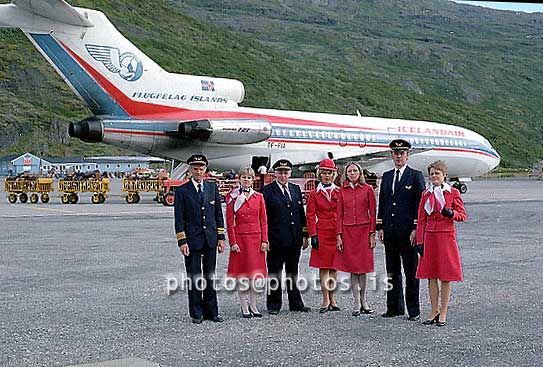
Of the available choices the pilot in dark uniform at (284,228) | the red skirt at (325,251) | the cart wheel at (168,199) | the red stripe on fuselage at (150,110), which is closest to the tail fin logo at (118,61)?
the red stripe on fuselage at (150,110)

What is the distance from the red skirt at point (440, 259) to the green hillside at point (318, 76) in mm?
87321

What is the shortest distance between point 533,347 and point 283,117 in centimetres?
2184

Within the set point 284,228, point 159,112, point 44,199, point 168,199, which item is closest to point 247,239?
point 284,228

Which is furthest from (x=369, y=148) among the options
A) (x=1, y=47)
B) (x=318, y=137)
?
(x=1, y=47)

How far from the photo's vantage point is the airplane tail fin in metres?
23.1

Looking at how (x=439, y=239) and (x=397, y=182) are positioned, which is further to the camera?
(x=397, y=182)

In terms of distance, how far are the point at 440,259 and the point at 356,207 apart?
3.65ft

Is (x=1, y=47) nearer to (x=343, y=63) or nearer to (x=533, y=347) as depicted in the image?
(x=343, y=63)

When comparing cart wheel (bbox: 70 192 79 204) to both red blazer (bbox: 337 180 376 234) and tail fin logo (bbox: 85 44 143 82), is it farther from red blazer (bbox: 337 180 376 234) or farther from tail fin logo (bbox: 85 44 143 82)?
red blazer (bbox: 337 180 376 234)

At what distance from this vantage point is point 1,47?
113500 mm

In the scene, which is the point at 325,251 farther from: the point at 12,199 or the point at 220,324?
the point at 12,199

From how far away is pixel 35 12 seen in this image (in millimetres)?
22922

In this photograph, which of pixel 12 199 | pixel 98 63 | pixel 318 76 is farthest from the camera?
pixel 318 76

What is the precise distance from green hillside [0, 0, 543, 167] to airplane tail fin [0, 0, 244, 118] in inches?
2719
